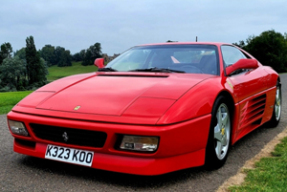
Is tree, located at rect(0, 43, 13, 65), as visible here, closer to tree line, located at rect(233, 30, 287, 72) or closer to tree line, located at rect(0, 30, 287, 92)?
tree line, located at rect(0, 30, 287, 92)

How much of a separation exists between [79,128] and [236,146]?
→ 2.17 meters

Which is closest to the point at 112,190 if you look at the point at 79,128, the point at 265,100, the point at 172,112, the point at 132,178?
the point at 132,178

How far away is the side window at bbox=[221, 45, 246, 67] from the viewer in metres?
3.74

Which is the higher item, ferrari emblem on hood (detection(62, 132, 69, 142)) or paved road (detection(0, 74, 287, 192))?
ferrari emblem on hood (detection(62, 132, 69, 142))

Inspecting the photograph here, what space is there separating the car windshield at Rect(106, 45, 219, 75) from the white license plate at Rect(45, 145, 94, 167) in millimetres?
1317

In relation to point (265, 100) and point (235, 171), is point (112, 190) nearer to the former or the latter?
point (235, 171)

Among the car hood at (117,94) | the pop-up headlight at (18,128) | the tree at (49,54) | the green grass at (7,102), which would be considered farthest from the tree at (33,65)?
the pop-up headlight at (18,128)

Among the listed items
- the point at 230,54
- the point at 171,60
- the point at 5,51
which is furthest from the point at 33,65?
the point at 171,60

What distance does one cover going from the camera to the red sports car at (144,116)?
7.86 ft

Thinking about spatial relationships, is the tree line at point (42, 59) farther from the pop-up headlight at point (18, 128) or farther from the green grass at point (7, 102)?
the pop-up headlight at point (18, 128)

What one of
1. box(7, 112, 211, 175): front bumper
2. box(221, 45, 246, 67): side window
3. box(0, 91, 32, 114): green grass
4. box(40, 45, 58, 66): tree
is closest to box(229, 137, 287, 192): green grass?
box(7, 112, 211, 175): front bumper

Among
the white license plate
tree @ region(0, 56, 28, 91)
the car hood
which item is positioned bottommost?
tree @ region(0, 56, 28, 91)

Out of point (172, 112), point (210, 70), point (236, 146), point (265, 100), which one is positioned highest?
point (210, 70)

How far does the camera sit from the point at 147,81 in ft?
9.93
